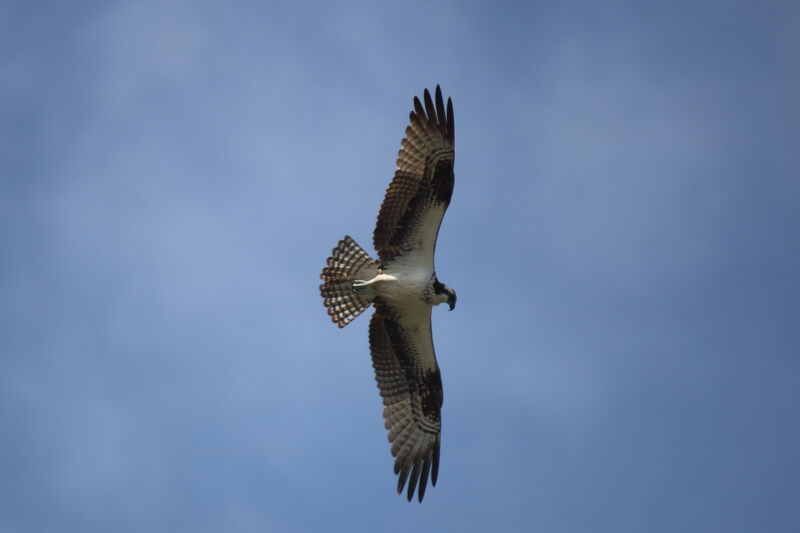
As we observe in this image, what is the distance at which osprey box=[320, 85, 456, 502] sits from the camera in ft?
38.9

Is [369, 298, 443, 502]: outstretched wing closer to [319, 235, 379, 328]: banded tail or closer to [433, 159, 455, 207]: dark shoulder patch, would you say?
[319, 235, 379, 328]: banded tail

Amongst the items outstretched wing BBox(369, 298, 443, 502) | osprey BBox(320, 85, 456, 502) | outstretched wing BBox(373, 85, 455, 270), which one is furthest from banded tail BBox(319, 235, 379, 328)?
outstretched wing BBox(373, 85, 455, 270)

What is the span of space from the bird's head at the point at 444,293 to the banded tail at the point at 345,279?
0.95m

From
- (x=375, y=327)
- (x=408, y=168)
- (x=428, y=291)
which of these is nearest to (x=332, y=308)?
(x=375, y=327)

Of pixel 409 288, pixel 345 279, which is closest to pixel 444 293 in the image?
pixel 409 288

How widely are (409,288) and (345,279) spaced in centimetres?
103

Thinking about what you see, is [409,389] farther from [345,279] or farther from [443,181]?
[443,181]

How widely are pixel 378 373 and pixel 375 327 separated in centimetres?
68

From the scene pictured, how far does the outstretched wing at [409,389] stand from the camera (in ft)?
41.4

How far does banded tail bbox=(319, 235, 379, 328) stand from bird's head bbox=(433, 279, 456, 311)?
954 millimetres

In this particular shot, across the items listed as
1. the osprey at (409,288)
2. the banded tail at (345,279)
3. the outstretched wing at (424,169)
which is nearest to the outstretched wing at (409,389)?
the osprey at (409,288)

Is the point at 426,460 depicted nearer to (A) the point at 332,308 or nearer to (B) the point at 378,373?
(B) the point at 378,373

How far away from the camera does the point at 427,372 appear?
42.3 ft

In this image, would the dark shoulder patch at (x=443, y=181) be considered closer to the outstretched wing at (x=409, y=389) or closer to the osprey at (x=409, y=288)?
the osprey at (x=409, y=288)
